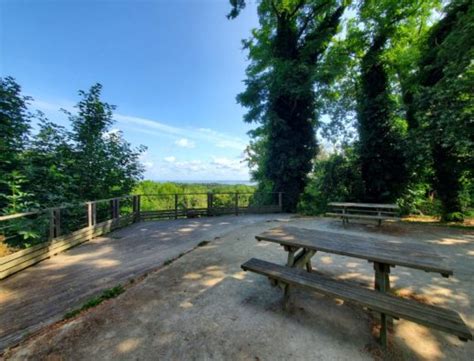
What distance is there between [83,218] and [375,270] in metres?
6.89

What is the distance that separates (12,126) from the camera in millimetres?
5605

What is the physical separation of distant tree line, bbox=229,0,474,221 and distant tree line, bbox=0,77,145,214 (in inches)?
254

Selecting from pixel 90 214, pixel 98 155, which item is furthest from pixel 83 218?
pixel 98 155

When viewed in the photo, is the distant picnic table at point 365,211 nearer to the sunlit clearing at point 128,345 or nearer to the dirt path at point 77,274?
the dirt path at point 77,274

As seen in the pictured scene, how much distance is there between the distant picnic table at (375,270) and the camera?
59.8 inches

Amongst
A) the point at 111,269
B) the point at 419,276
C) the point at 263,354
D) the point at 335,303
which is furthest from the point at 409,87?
the point at 111,269

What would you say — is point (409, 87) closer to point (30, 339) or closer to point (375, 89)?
point (375, 89)

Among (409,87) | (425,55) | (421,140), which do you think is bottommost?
(421,140)

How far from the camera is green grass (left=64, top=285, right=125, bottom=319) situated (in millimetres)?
2196

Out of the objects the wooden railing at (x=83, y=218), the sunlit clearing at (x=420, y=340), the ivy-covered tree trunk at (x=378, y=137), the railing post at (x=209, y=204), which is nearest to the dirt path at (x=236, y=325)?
the sunlit clearing at (x=420, y=340)

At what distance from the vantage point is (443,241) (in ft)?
15.7

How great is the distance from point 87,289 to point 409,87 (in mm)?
10772

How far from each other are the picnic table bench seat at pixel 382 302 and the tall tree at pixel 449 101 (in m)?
6.23

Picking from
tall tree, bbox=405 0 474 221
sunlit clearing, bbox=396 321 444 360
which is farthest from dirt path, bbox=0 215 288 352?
tall tree, bbox=405 0 474 221
